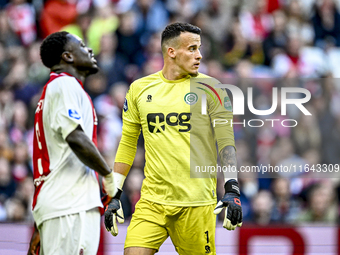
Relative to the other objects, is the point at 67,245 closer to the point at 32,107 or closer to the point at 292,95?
the point at 32,107

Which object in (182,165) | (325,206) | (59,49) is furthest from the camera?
(325,206)

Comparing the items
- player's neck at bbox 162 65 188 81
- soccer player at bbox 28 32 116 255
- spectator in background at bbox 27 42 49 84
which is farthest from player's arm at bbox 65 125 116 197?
spectator in background at bbox 27 42 49 84

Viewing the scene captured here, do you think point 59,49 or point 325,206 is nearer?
point 59,49

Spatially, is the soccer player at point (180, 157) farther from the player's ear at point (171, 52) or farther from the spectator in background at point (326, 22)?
the spectator in background at point (326, 22)

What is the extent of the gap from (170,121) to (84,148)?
1.19 meters

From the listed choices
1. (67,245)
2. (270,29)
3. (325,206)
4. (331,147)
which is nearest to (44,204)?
(67,245)

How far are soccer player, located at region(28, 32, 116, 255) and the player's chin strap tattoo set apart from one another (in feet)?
3.19

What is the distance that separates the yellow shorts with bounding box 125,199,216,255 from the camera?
449 centimetres

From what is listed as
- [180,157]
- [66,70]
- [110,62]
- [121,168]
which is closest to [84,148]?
[66,70]

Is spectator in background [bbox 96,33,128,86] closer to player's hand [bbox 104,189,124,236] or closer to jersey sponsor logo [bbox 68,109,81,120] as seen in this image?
player's hand [bbox 104,189,124,236]

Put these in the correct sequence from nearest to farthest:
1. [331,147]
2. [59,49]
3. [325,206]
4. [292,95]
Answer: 1. [59,49]
2. [325,206]
3. [331,147]
4. [292,95]

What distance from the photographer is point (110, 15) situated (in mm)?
9727

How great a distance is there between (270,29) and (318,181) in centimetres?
349

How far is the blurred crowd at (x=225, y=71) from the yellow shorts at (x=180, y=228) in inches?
121
